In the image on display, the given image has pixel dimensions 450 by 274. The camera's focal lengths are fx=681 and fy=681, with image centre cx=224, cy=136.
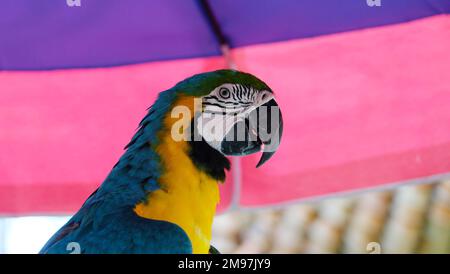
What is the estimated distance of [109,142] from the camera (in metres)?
1.39

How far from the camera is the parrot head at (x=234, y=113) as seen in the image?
1087mm

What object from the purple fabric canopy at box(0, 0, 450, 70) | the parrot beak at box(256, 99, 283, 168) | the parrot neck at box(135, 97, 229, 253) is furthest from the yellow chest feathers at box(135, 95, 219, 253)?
the purple fabric canopy at box(0, 0, 450, 70)

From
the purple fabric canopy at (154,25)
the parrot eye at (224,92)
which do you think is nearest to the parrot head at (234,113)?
the parrot eye at (224,92)

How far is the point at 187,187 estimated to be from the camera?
1.05 meters

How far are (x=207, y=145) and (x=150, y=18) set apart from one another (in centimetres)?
31

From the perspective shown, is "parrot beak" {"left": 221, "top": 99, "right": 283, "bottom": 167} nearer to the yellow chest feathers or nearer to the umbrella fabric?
the yellow chest feathers

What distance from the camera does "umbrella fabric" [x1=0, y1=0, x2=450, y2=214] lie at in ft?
4.19

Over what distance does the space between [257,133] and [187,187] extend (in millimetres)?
150

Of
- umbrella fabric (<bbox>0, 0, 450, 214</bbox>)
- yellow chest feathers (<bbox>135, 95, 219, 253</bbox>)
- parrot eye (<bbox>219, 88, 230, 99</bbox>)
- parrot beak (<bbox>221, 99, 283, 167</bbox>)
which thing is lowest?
yellow chest feathers (<bbox>135, 95, 219, 253</bbox>)

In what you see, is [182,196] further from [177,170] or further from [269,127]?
[269,127]

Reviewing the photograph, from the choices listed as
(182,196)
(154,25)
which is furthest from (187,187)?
(154,25)

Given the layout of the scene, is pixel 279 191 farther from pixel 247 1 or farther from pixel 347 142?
pixel 247 1

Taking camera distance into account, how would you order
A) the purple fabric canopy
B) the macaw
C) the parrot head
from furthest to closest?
the purple fabric canopy → the parrot head → the macaw
